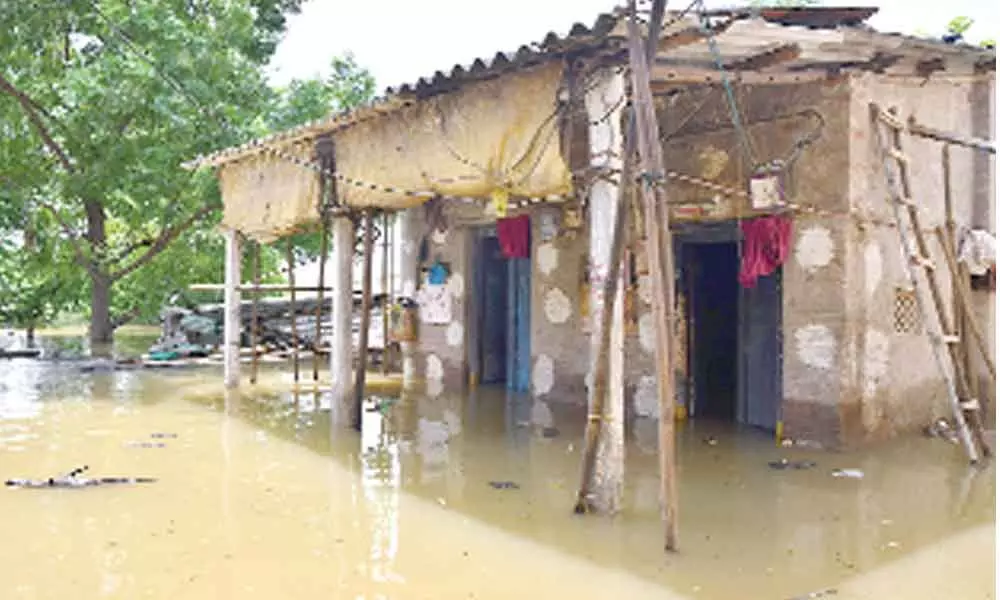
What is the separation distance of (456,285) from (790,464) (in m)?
6.26

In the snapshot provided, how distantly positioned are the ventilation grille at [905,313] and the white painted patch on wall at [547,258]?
4.11 m

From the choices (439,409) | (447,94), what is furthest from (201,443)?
(447,94)

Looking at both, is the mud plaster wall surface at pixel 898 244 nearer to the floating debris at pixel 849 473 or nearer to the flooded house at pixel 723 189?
the flooded house at pixel 723 189

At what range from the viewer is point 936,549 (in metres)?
5.29

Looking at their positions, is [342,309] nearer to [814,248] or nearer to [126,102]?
[814,248]

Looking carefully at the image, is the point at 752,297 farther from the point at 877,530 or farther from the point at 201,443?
the point at 201,443

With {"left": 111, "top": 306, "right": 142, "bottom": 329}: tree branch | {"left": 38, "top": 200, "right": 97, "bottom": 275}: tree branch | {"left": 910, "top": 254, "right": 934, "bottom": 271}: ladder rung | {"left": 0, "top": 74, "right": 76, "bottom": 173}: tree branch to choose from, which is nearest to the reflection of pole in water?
{"left": 910, "top": 254, "right": 934, "bottom": 271}: ladder rung

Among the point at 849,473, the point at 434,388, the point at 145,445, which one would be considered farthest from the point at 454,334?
the point at 849,473

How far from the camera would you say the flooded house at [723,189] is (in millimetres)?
6250

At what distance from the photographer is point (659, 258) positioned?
17.0 ft

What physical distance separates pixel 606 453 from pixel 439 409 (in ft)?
17.2

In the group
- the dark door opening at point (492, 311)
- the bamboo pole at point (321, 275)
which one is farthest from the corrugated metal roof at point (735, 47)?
the dark door opening at point (492, 311)

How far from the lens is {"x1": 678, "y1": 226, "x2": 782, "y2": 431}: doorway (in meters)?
9.34

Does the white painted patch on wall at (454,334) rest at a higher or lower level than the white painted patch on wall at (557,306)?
lower
